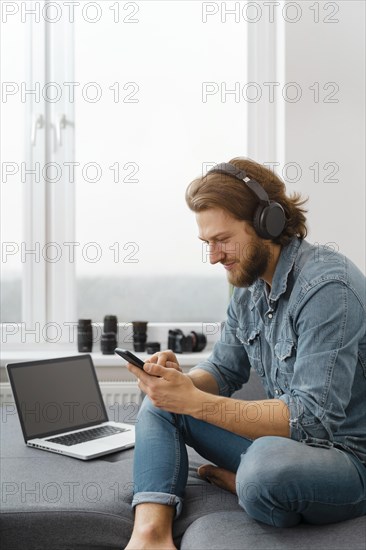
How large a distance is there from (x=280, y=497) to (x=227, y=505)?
27cm

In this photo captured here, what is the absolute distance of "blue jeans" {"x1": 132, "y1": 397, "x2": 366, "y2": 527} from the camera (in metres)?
1.31

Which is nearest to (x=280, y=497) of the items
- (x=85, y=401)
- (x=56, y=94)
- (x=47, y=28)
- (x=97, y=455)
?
(x=97, y=455)

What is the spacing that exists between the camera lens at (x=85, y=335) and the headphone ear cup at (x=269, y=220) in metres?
1.44

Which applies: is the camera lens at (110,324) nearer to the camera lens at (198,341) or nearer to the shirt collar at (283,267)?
the camera lens at (198,341)

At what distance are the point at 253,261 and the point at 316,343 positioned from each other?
29 centimetres

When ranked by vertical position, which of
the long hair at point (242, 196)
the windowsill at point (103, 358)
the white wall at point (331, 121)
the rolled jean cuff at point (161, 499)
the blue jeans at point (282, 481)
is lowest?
the rolled jean cuff at point (161, 499)

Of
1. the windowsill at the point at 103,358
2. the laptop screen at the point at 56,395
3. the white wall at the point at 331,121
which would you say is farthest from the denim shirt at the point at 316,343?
the white wall at the point at 331,121

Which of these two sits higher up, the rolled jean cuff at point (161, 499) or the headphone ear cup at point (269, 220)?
the headphone ear cup at point (269, 220)

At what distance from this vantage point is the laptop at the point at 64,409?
201cm

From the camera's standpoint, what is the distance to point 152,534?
4.59 ft

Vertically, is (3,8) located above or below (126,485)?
above

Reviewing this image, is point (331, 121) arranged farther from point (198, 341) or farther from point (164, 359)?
point (164, 359)

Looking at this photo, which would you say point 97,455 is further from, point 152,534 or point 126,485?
point 152,534

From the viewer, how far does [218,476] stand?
1654 millimetres
